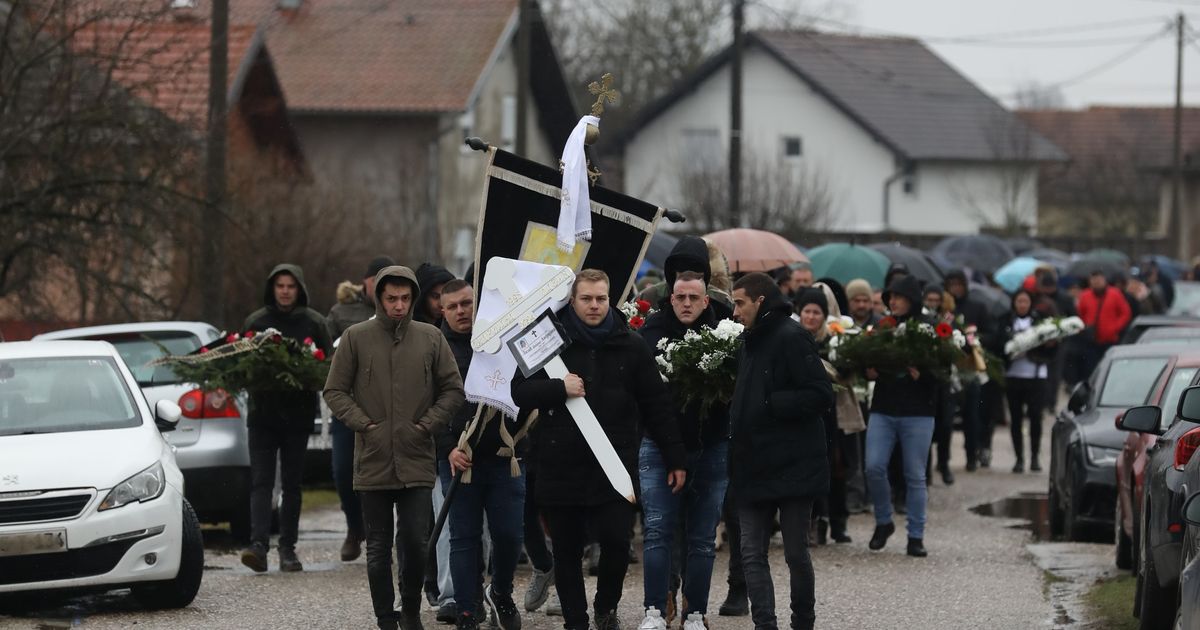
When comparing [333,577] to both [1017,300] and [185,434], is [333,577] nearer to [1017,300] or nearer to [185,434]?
[185,434]

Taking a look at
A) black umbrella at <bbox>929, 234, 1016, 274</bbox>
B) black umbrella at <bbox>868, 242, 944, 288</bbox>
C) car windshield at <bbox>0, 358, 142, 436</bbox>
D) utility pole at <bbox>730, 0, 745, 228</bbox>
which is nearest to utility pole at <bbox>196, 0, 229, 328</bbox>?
black umbrella at <bbox>868, 242, 944, 288</bbox>

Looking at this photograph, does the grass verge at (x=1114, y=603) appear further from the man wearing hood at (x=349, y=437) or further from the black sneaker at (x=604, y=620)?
the man wearing hood at (x=349, y=437)

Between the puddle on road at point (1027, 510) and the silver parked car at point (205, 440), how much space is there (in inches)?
235

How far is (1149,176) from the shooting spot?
2840 inches

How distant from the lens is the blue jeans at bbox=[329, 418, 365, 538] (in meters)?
12.0

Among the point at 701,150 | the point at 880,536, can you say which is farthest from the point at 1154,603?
the point at 701,150

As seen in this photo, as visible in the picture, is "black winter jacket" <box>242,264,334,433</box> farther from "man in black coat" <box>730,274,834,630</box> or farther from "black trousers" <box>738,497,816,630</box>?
"black trousers" <box>738,497,816,630</box>

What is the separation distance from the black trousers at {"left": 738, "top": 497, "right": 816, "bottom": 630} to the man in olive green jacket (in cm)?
162

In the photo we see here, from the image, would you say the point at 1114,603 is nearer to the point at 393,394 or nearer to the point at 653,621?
the point at 653,621

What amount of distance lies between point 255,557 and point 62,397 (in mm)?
1631

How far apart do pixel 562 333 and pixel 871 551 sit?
5.31 metres

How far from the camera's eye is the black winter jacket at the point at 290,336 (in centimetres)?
1227

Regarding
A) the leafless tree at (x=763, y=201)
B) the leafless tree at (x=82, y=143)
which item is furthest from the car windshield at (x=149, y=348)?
the leafless tree at (x=763, y=201)

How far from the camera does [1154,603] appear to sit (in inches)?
355
